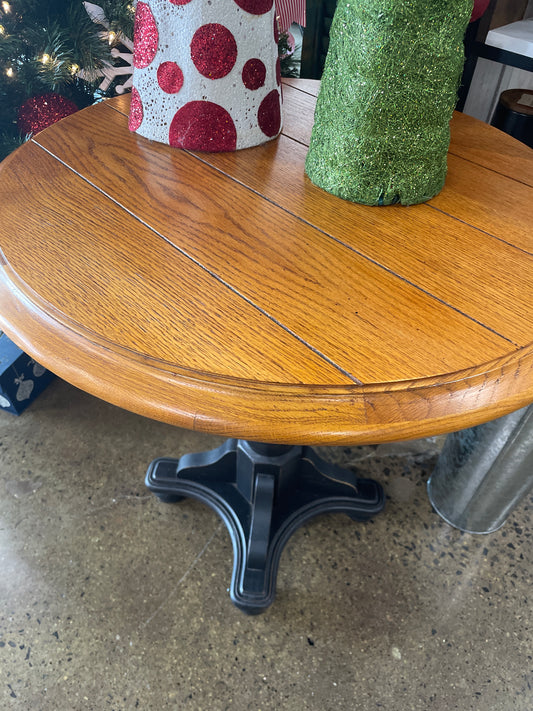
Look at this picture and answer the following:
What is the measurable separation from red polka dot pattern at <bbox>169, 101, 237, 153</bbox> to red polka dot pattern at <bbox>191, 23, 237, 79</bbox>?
A: 42mm

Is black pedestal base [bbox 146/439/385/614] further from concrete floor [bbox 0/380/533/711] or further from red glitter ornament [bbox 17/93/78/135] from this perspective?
red glitter ornament [bbox 17/93/78/135]

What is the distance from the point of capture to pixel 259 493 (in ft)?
3.17

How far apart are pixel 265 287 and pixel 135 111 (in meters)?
0.41

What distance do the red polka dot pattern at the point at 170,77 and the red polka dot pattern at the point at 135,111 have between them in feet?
0.18

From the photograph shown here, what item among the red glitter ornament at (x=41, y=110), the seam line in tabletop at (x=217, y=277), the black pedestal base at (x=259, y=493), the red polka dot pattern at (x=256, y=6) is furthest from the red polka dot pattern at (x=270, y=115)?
the red glitter ornament at (x=41, y=110)

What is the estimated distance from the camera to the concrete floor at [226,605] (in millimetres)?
896

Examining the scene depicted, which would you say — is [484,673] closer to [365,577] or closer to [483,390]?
[365,577]

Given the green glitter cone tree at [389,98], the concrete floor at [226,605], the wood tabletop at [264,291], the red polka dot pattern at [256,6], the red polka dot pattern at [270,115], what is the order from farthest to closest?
1. the concrete floor at [226,605]
2. the red polka dot pattern at [270,115]
3. the red polka dot pattern at [256,6]
4. the green glitter cone tree at [389,98]
5. the wood tabletop at [264,291]

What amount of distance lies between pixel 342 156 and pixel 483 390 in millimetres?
341

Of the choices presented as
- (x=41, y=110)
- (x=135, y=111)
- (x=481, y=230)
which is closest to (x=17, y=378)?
(x=41, y=110)

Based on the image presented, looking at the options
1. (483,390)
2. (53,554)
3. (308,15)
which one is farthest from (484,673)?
(308,15)

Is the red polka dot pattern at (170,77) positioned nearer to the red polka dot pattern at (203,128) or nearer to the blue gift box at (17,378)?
the red polka dot pattern at (203,128)

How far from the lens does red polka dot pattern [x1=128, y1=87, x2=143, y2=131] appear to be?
77cm

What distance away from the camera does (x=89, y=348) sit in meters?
0.49
